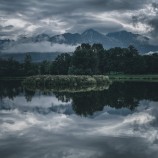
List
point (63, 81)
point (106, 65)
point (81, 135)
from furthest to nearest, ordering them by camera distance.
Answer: point (106, 65)
point (63, 81)
point (81, 135)

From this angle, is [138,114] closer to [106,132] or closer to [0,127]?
[106,132]

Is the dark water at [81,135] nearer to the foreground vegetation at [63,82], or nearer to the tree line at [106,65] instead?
the foreground vegetation at [63,82]

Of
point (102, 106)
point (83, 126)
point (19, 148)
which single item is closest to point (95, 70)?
point (102, 106)

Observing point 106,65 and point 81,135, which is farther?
point 106,65

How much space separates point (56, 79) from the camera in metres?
64.8

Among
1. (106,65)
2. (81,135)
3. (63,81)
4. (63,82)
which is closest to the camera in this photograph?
(81,135)

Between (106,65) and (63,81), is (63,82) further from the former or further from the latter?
(106,65)

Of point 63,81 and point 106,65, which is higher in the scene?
point 106,65

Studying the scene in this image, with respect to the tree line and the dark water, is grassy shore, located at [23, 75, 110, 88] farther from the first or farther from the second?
the tree line

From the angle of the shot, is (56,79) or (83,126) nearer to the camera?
(83,126)

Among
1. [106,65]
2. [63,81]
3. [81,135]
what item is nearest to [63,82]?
[63,81]

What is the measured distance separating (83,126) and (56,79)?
4314 centimetres

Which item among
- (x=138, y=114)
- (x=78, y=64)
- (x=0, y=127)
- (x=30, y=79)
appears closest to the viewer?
(x=0, y=127)

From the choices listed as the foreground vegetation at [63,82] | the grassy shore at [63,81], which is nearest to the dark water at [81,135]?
the foreground vegetation at [63,82]
